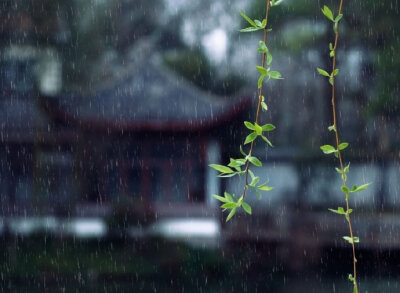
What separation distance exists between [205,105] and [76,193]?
137cm

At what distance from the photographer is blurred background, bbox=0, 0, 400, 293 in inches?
193

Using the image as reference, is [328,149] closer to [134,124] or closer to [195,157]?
[195,157]

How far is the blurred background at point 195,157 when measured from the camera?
16.1 feet

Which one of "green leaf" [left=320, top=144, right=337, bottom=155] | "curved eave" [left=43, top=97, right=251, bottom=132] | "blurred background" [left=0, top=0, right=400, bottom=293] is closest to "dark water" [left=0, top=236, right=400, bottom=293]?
"blurred background" [left=0, top=0, right=400, bottom=293]

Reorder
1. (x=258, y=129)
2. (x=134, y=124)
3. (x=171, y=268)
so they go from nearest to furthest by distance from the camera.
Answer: (x=258, y=129) < (x=171, y=268) < (x=134, y=124)

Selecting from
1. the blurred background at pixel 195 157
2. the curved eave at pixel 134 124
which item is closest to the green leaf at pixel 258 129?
the blurred background at pixel 195 157

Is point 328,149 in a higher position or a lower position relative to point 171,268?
higher

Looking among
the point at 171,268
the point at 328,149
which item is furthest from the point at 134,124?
the point at 328,149

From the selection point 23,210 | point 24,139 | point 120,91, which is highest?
point 120,91

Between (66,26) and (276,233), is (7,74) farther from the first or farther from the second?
(276,233)

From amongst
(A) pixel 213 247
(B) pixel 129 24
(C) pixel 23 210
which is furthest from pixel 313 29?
(C) pixel 23 210

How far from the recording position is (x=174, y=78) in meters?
5.55

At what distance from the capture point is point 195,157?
5.11 m

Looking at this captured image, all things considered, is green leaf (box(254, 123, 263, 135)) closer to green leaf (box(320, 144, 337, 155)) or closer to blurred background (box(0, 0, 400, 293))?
green leaf (box(320, 144, 337, 155))
